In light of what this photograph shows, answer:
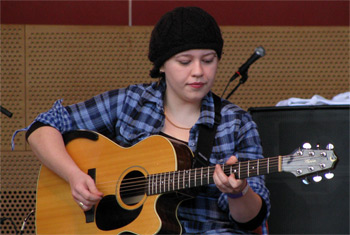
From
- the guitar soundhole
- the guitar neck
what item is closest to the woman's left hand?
the guitar neck

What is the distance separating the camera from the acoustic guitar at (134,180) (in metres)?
1.99

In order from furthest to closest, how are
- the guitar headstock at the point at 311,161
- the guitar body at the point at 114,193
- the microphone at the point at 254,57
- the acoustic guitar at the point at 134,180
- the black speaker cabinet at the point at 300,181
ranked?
the black speaker cabinet at the point at 300,181, the microphone at the point at 254,57, the guitar body at the point at 114,193, the acoustic guitar at the point at 134,180, the guitar headstock at the point at 311,161

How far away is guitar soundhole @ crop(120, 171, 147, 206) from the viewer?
2279 millimetres

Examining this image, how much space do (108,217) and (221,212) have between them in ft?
1.52

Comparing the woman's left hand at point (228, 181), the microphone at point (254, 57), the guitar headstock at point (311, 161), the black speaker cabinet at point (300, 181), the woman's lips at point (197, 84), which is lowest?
the black speaker cabinet at point (300, 181)

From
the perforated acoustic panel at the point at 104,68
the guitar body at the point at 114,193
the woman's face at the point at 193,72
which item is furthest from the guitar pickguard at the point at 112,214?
the perforated acoustic panel at the point at 104,68

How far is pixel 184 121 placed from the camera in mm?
2496

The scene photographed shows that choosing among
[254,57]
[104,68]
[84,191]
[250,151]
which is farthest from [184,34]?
[104,68]

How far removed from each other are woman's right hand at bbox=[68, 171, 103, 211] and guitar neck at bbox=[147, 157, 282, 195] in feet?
0.85

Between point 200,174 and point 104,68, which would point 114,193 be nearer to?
point 200,174

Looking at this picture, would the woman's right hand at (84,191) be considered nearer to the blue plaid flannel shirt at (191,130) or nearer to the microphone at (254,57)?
the blue plaid flannel shirt at (191,130)

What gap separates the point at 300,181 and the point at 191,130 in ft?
2.84

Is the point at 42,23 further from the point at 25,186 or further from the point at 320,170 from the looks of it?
the point at 320,170

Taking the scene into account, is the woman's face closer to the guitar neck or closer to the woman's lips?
the woman's lips
